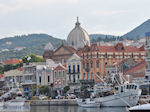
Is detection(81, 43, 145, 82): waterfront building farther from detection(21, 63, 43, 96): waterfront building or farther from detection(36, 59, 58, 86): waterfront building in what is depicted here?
detection(21, 63, 43, 96): waterfront building

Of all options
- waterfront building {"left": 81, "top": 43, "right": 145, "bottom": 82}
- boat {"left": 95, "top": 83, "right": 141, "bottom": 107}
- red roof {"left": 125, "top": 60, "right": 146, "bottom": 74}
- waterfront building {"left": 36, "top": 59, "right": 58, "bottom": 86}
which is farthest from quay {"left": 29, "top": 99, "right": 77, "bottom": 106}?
waterfront building {"left": 36, "top": 59, "right": 58, "bottom": 86}

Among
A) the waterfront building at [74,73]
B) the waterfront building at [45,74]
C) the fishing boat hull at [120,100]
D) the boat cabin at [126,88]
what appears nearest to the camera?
the fishing boat hull at [120,100]

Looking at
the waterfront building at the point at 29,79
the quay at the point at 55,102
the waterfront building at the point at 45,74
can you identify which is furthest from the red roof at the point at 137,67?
the waterfront building at the point at 29,79

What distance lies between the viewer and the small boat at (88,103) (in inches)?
4884

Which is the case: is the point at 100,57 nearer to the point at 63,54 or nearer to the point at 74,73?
the point at 74,73

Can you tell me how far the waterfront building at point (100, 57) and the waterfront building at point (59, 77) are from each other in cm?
683

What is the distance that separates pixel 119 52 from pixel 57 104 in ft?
97.3

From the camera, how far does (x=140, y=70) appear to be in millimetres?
143000

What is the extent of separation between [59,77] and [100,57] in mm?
14570

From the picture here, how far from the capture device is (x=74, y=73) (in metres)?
162

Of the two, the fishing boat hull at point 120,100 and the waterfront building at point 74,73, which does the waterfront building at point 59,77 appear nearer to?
the waterfront building at point 74,73

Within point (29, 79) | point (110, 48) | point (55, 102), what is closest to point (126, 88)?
point (55, 102)

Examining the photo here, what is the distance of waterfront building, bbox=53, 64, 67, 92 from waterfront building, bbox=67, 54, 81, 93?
1817mm

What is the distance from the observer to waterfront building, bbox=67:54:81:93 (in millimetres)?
160125
